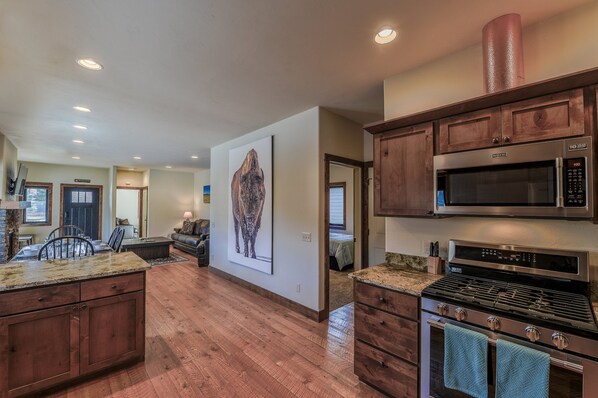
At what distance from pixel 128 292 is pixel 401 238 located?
258cm

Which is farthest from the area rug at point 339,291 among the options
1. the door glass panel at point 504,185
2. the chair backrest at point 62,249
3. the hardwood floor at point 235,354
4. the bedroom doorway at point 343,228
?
the chair backrest at point 62,249

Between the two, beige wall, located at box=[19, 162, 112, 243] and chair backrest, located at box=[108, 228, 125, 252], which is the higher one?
beige wall, located at box=[19, 162, 112, 243]

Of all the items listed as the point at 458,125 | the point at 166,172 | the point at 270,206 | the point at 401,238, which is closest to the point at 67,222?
the point at 166,172

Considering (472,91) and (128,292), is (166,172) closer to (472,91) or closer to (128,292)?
(128,292)

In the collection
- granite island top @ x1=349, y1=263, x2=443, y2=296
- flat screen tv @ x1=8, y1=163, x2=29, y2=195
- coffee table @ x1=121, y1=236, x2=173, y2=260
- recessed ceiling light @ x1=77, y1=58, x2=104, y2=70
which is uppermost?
recessed ceiling light @ x1=77, y1=58, x2=104, y2=70

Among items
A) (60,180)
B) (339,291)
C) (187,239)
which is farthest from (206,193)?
(339,291)

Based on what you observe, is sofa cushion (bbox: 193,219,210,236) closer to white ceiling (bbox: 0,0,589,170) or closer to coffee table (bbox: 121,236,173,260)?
coffee table (bbox: 121,236,173,260)

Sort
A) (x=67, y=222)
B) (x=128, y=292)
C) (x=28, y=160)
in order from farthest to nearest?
1. (x=67, y=222)
2. (x=28, y=160)
3. (x=128, y=292)

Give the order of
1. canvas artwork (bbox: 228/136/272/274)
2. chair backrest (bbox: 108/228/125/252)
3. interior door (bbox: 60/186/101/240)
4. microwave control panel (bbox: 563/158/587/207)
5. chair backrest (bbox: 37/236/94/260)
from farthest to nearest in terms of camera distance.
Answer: interior door (bbox: 60/186/101/240), chair backrest (bbox: 108/228/125/252), canvas artwork (bbox: 228/136/272/274), chair backrest (bbox: 37/236/94/260), microwave control panel (bbox: 563/158/587/207)

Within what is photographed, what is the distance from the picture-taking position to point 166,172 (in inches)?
383

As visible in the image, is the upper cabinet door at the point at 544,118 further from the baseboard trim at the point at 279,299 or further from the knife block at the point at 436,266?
the baseboard trim at the point at 279,299

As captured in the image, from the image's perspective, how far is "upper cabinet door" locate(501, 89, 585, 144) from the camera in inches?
58.9

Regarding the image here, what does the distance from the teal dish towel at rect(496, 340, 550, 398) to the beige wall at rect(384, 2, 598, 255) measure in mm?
815

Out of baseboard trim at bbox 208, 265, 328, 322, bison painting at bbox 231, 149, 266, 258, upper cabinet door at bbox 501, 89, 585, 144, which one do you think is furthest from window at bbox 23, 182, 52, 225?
upper cabinet door at bbox 501, 89, 585, 144
